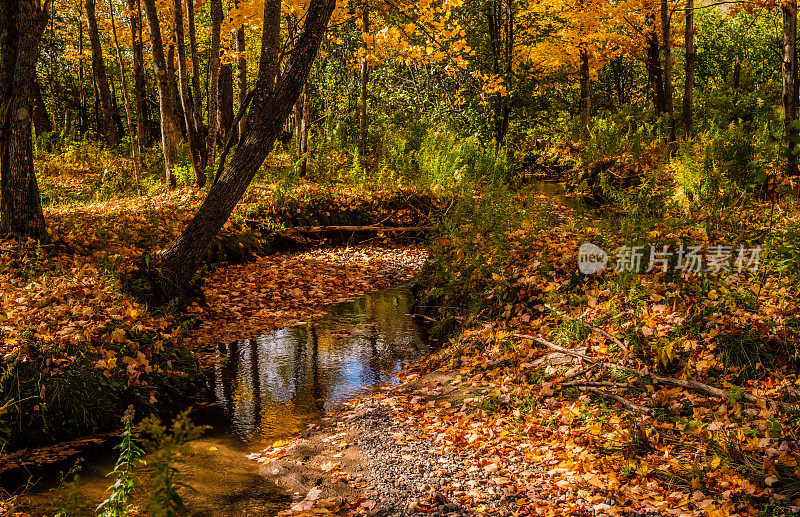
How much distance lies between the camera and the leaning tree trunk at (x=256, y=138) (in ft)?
23.0

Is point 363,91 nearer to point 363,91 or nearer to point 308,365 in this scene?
point 363,91

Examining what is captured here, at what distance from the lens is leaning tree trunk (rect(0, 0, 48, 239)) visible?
7.00 metres

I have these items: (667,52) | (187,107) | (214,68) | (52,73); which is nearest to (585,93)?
(667,52)

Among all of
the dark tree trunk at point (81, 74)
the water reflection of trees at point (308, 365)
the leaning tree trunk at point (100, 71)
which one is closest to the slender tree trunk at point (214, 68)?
the leaning tree trunk at point (100, 71)

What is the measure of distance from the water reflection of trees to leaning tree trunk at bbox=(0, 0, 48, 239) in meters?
3.31

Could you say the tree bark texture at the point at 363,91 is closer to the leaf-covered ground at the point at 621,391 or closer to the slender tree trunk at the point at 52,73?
the leaf-covered ground at the point at 621,391

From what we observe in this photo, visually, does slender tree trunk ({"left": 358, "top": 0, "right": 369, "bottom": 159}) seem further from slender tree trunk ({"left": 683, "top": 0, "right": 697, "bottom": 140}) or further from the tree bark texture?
slender tree trunk ({"left": 683, "top": 0, "right": 697, "bottom": 140})

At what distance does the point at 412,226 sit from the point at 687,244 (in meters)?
8.15

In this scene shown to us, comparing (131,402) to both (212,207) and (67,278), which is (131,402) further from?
(212,207)

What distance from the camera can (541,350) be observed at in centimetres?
571

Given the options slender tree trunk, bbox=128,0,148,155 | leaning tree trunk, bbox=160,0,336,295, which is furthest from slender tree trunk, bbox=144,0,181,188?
leaning tree trunk, bbox=160,0,336,295

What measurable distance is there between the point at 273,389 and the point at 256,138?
10.8 ft

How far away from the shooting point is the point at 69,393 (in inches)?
198

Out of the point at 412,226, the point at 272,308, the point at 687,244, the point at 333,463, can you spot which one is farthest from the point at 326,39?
the point at 333,463
